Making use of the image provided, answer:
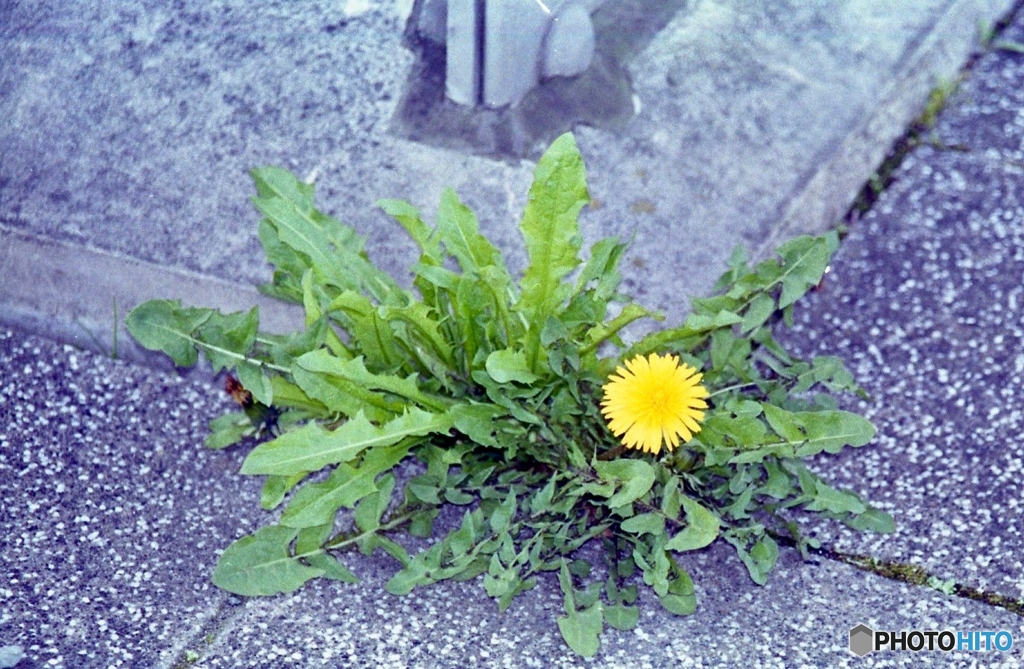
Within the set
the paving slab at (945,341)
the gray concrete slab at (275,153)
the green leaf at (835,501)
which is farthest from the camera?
the gray concrete slab at (275,153)

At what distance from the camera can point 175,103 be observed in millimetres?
2836

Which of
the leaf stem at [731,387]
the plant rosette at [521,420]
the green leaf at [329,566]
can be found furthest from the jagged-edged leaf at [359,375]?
the leaf stem at [731,387]

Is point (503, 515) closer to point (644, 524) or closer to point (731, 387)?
point (644, 524)

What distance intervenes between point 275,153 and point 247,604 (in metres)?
1.15

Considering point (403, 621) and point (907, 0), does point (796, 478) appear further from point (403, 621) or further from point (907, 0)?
point (907, 0)

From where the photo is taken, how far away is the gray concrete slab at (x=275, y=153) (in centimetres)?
272

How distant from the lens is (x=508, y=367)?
6.89 ft

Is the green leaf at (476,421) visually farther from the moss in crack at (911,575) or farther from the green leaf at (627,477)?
the moss in crack at (911,575)

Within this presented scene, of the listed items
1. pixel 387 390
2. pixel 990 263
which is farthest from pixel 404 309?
pixel 990 263

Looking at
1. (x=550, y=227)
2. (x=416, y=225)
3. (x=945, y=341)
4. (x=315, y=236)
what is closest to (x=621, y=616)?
(x=550, y=227)

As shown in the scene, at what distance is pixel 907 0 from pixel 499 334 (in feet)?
6.47

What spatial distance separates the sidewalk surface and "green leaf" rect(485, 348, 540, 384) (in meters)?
0.40

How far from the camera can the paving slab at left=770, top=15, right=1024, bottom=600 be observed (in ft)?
7.59

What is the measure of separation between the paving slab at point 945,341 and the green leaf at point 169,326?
4.11 feet
